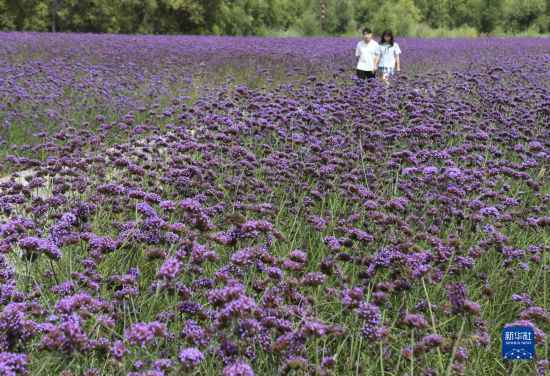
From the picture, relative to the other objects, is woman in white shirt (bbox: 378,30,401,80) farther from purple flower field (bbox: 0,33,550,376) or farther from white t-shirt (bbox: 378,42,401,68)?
purple flower field (bbox: 0,33,550,376)

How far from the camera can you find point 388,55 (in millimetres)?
10242

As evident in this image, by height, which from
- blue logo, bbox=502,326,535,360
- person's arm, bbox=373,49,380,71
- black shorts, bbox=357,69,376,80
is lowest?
blue logo, bbox=502,326,535,360

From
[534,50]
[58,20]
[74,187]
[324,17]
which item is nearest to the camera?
[74,187]

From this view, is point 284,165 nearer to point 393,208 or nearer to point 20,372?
point 393,208

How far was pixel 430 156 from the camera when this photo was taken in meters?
4.32

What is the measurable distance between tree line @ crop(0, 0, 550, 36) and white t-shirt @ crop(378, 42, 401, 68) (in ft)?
67.4

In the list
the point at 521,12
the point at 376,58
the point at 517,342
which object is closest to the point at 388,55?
the point at 376,58

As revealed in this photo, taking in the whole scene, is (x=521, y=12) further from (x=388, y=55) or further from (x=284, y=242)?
(x=284, y=242)

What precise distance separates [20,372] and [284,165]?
281cm

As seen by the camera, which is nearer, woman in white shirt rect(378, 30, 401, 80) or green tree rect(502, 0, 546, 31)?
woman in white shirt rect(378, 30, 401, 80)

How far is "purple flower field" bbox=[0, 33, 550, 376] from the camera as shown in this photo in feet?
6.70

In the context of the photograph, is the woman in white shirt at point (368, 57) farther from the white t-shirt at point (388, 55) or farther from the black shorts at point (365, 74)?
the white t-shirt at point (388, 55)

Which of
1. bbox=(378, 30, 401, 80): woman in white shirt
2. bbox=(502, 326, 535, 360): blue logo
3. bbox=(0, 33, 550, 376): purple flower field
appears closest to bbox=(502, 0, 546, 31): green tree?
bbox=(378, 30, 401, 80): woman in white shirt

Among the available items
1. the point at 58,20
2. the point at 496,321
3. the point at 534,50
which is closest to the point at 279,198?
the point at 496,321
